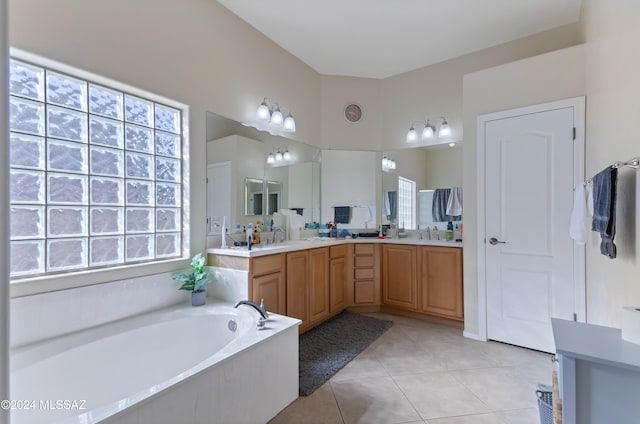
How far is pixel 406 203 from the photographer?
12.6ft

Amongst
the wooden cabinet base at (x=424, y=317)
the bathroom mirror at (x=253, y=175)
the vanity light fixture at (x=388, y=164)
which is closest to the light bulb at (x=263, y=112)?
the bathroom mirror at (x=253, y=175)

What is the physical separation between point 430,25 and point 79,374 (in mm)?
3785

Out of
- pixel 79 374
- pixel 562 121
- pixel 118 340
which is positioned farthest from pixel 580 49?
pixel 79 374

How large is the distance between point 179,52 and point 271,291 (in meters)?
2.02

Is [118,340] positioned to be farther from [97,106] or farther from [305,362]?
[97,106]

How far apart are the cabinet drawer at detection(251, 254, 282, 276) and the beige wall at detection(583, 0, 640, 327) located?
2141mm

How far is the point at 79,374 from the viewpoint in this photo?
1611 millimetres

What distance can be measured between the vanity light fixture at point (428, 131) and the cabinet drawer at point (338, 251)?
5.14 feet

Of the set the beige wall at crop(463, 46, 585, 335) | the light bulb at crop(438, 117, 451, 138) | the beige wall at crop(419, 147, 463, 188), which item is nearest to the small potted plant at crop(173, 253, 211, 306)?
the beige wall at crop(463, 46, 585, 335)

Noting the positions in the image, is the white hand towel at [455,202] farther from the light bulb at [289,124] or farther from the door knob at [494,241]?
the light bulb at [289,124]

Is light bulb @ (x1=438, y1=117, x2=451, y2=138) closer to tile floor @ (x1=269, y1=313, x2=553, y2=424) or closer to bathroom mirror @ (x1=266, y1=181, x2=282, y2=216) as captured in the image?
bathroom mirror @ (x1=266, y1=181, x2=282, y2=216)

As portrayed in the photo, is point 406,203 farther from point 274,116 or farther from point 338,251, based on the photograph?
point 274,116

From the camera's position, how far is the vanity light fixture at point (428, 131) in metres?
3.53

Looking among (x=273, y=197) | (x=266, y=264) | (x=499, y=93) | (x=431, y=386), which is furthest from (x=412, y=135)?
(x=431, y=386)
